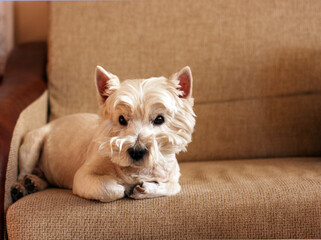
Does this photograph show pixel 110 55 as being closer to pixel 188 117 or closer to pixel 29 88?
pixel 29 88

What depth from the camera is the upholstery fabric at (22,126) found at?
1.56m

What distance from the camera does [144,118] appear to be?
1.31 m

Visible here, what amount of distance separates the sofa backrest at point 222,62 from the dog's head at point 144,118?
0.75 metres

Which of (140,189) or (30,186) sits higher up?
(140,189)

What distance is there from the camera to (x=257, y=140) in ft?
6.89

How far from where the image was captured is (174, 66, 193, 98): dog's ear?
4.64ft

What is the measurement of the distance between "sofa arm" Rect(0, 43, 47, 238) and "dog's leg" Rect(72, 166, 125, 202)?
0.37 meters

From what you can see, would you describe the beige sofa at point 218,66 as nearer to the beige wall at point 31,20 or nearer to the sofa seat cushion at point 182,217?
the sofa seat cushion at point 182,217

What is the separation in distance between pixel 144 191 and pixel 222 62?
1143mm

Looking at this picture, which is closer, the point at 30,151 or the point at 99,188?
the point at 99,188

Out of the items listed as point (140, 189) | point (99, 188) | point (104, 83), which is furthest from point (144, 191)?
point (104, 83)

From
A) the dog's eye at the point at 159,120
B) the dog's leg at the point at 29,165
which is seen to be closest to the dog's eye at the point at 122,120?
the dog's eye at the point at 159,120

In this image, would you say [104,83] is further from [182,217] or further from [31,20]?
[31,20]

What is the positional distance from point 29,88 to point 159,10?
1005 mm
